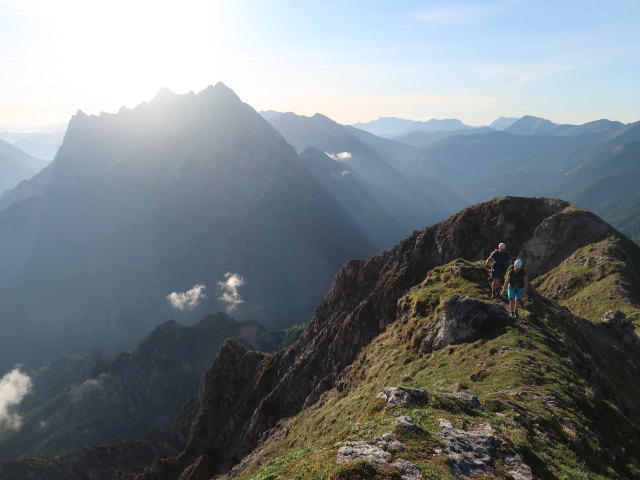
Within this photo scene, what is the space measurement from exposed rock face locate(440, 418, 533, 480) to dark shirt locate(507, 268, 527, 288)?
1593 centimetres

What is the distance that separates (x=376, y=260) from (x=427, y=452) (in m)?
65.7

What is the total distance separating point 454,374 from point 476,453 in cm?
1337

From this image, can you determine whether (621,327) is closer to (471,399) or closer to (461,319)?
(461,319)

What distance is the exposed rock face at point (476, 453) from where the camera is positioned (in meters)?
16.8

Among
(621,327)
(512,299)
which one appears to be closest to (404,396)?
(512,299)

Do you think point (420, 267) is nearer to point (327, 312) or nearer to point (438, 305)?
point (327, 312)

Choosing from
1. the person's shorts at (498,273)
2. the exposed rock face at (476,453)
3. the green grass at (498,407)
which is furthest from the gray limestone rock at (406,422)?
the person's shorts at (498,273)

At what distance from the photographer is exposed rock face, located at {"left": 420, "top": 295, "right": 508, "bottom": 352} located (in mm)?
36031

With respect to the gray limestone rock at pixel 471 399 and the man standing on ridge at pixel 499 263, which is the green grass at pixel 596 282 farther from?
the gray limestone rock at pixel 471 399

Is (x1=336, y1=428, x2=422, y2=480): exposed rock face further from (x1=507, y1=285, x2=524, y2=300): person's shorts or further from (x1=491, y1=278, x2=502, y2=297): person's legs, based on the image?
(x1=491, y1=278, x2=502, y2=297): person's legs

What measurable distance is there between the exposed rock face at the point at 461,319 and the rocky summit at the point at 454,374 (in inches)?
4.7

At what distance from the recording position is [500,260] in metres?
36.7

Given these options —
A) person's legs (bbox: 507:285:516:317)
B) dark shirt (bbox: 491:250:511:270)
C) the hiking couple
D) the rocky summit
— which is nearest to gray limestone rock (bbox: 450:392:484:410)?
the rocky summit

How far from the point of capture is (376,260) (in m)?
82.5
